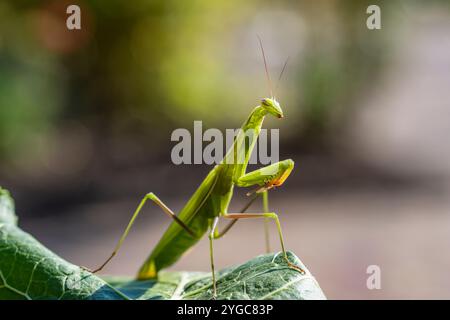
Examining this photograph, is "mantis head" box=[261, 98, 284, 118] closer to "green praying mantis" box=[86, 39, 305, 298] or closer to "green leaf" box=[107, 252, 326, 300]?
"green praying mantis" box=[86, 39, 305, 298]

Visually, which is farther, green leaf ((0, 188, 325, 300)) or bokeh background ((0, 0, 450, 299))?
bokeh background ((0, 0, 450, 299))

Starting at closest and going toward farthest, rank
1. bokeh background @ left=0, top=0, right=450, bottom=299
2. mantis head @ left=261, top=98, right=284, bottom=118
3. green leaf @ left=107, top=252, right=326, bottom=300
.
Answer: green leaf @ left=107, top=252, right=326, bottom=300 < mantis head @ left=261, top=98, right=284, bottom=118 < bokeh background @ left=0, top=0, right=450, bottom=299

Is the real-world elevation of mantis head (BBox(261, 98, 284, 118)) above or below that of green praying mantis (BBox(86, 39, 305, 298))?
above

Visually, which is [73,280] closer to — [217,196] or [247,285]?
[247,285]

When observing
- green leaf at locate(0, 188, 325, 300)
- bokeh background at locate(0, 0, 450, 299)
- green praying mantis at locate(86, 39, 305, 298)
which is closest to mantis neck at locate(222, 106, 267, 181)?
green praying mantis at locate(86, 39, 305, 298)

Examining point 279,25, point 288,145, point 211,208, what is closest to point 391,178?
point 288,145

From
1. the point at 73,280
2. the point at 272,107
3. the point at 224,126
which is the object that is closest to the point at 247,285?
the point at 73,280

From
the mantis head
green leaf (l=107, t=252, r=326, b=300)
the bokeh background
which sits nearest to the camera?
green leaf (l=107, t=252, r=326, b=300)
